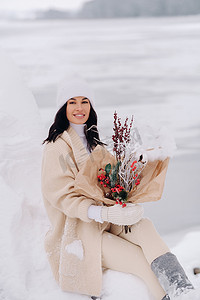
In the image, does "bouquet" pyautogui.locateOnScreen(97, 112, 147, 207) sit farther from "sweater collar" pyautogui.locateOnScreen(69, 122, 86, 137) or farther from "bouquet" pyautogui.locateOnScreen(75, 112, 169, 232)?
"sweater collar" pyautogui.locateOnScreen(69, 122, 86, 137)

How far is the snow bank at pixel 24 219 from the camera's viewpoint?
71.4 inches

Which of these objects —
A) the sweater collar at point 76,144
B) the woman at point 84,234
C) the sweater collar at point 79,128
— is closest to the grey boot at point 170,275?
the woman at point 84,234

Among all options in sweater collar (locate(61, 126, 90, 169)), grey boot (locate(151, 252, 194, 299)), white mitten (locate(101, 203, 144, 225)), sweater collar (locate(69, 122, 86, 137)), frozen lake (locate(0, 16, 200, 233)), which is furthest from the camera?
frozen lake (locate(0, 16, 200, 233))

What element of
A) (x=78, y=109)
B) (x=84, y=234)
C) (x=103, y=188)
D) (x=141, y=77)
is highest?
(x=141, y=77)

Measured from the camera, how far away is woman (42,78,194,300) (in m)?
1.74

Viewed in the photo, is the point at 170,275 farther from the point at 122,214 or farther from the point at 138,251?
the point at 122,214

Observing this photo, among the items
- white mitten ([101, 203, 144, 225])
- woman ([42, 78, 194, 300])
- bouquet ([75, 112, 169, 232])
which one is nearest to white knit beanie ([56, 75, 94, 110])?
woman ([42, 78, 194, 300])

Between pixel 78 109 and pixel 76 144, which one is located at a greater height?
pixel 78 109

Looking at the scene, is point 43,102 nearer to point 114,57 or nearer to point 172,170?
point 172,170

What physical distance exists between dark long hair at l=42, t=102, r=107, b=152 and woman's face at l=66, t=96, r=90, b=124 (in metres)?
0.03

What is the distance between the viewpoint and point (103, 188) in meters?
1.85

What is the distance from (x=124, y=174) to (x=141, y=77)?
8.33 metres

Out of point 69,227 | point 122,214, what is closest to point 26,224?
point 69,227

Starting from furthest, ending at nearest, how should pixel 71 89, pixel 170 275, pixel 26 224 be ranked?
pixel 26 224
pixel 71 89
pixel 170 275
